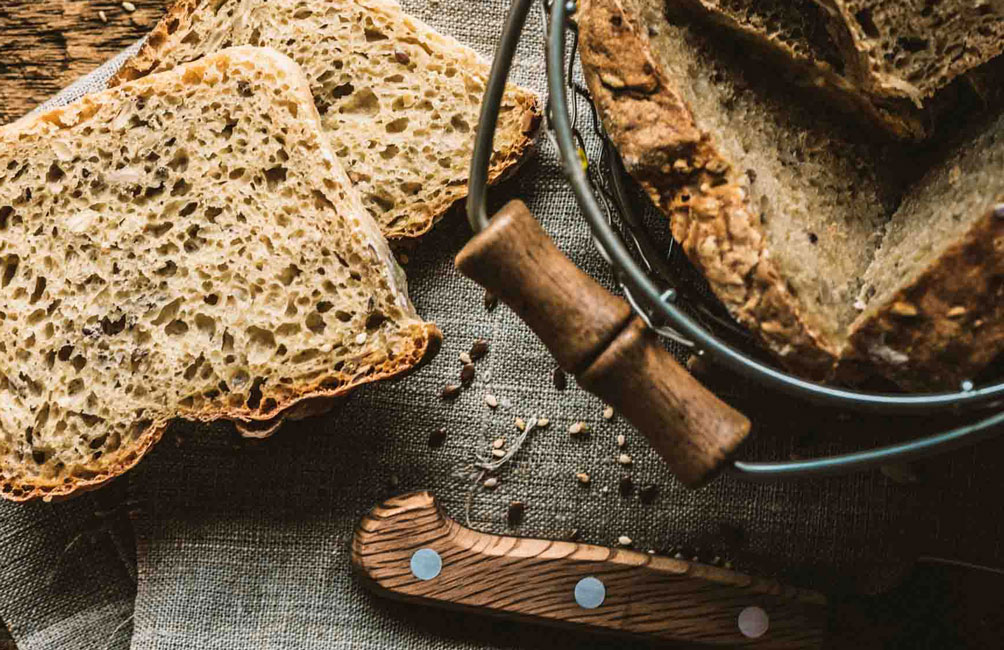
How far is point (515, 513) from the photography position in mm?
1785

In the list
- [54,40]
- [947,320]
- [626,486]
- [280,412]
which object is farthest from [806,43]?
[54,40]

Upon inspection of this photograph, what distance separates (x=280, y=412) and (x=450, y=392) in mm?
328

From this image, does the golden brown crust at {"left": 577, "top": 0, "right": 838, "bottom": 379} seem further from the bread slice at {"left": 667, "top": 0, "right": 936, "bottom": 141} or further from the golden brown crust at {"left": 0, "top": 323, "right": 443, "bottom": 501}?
the golden brown crust at {"left": 0, "top": 323, "right": 443, "bottom": 501}

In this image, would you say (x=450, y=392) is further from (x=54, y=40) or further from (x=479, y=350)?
(x=54, y=40)

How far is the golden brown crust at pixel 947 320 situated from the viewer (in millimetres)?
1191

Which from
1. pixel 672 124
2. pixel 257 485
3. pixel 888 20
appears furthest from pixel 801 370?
pixel 257 485

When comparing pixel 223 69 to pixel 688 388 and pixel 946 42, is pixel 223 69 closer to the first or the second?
pixel 688 388

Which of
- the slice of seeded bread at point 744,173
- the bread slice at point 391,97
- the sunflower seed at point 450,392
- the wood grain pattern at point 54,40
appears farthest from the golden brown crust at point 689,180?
the wood grain pattern at point 54,40

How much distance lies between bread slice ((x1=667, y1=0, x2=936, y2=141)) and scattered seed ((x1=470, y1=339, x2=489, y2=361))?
0.74 m

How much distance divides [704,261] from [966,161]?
1.50 feet

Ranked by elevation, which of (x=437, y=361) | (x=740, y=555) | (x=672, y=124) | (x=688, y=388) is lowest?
(x=740, y=555)

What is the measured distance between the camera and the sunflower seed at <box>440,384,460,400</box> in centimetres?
179

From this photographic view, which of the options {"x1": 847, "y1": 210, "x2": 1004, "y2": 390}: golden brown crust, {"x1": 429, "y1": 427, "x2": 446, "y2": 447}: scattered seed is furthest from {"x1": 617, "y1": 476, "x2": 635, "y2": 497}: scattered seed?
{"x1": 847, "y1": 210, "x2": 1004, "y2": 390}: golden brown crust

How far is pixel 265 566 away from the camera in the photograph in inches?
71.3
